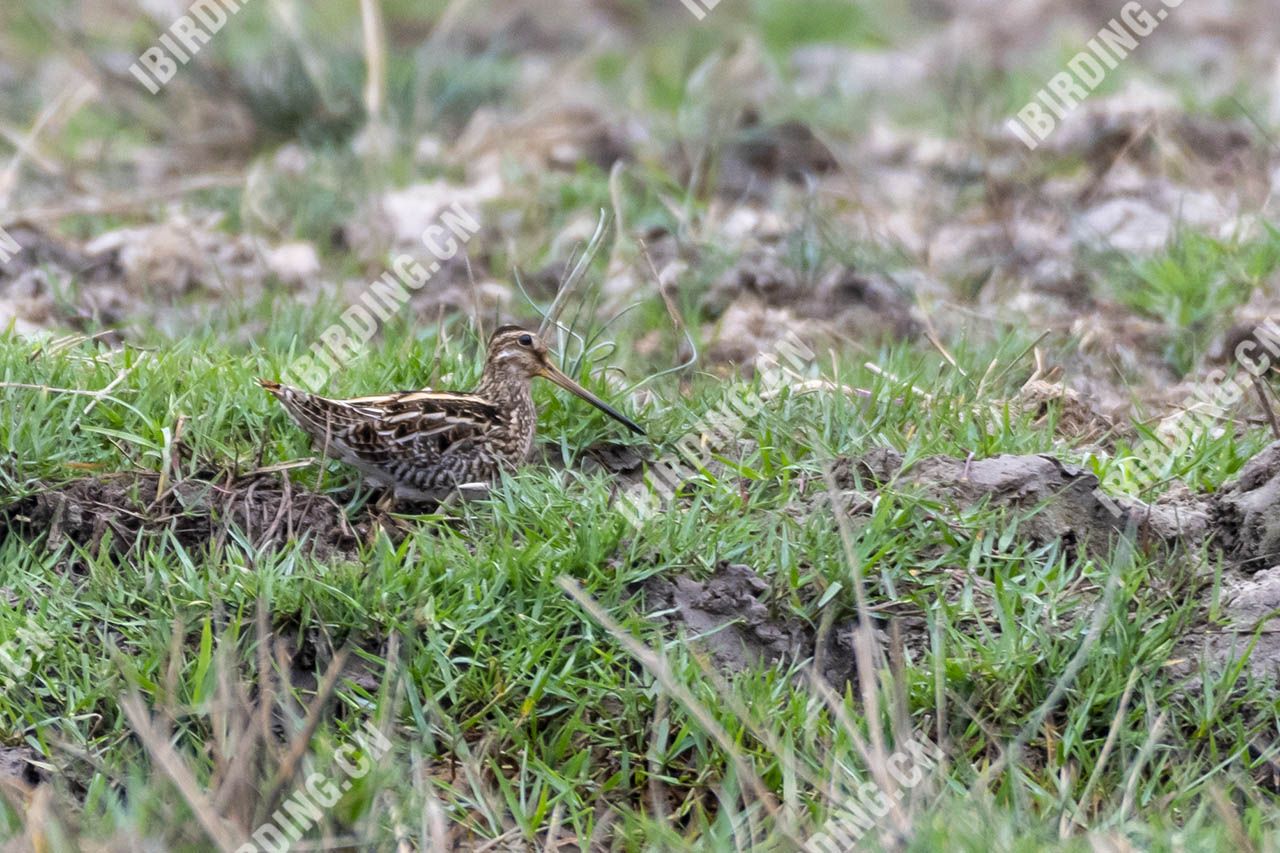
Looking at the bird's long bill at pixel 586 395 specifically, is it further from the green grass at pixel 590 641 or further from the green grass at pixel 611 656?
the green grass at pixel 611 656

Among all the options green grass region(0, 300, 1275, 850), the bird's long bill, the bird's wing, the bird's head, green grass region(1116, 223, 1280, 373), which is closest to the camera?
green grass region(0, 300, 1275, 850)

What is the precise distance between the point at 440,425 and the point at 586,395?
1.66 feet

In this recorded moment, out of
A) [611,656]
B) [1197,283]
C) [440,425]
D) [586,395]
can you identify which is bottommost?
[1197,283]

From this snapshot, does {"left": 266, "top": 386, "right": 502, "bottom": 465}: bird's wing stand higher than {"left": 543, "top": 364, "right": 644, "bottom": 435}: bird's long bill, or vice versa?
{"left": 266, "top": 386, "right": 502, "bottom": 465}: bird's wing

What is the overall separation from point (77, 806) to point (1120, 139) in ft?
22.6

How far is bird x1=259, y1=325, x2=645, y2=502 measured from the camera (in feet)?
16.8

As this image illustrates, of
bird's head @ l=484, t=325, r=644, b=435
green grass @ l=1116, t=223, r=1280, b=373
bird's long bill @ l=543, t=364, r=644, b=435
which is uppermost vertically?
bird's head @ l=484, t=325, r=644, b=435

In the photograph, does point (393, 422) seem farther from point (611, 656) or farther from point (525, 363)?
point (611, 656)

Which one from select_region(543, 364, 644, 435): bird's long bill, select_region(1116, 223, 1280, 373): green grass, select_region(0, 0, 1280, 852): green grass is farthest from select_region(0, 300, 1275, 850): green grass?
select_region(1116, 223, 1280, 373): green grass

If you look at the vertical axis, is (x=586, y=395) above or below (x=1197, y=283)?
above

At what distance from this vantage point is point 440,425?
5.30 metres

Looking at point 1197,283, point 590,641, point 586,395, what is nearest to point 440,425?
point 586,395

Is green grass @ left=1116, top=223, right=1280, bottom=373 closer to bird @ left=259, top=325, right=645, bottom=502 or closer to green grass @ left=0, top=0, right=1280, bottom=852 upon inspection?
green grass @ left=0, top=0, right=1280, bottom=852

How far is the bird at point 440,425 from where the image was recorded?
16.8 ft
